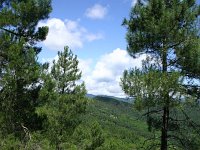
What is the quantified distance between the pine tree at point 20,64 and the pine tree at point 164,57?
489 cm

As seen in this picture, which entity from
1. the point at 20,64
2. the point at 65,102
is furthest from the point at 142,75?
the point at 65,102

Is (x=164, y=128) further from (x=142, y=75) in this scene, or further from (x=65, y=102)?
(x=65, y=102)

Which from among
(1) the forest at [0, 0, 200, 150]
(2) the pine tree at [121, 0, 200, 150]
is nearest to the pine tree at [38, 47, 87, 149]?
(1) the forest at [0, 0, 200, 150]

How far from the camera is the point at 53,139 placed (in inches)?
997

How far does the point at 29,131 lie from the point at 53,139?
8715mm

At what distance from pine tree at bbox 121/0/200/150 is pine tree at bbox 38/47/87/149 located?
11485 mm

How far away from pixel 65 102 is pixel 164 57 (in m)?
13.4

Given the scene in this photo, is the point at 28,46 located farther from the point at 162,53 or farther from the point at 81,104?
the point at 81,104

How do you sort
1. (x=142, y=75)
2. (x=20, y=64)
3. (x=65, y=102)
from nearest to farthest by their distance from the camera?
(x=142, y=75), (x=20, y=64), (x=65, y=102)

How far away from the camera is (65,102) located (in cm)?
2633

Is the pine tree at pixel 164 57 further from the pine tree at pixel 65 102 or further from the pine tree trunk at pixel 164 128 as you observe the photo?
the pine tree at pixel 65 102

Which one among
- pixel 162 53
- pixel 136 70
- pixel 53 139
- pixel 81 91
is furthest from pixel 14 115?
pixel 81 91

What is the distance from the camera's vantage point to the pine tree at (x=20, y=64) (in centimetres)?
1592

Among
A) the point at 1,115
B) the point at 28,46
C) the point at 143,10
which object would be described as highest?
the point at 143,10
